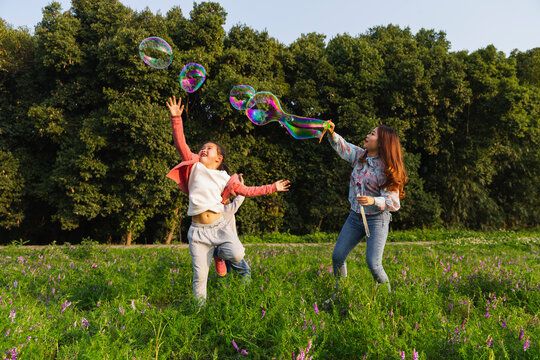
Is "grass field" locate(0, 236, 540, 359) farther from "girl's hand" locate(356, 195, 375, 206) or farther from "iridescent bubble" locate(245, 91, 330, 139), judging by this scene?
"iridescent bubble" locate(245, 91, 330, 139)

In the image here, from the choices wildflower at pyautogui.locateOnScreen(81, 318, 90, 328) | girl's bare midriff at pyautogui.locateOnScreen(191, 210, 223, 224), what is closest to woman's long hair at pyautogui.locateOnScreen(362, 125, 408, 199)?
girl's bare midriff at pyautogui.locateOnScreen(191, 210, 223, 224)

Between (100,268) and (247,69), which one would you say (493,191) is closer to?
(247,69)

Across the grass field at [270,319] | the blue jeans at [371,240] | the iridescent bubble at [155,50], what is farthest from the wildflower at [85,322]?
the iridescent bubble at [155,50]

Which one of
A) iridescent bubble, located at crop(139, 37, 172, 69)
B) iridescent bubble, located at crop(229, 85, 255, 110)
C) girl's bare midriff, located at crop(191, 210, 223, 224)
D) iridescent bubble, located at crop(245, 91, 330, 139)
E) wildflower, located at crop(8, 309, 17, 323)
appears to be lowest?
wildflower, located at crop(8, 309, 17, 323)

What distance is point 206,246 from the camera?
3.83 m

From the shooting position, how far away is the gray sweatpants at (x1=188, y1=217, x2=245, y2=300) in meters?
3.74

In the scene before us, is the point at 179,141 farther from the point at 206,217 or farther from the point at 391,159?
the point at 391,159

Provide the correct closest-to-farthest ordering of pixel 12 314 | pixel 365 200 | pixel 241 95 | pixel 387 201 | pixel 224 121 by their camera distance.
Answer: pixel 12 314
pixel 365 200
pixel 387 201
pixel 241 95
pixel 224 121

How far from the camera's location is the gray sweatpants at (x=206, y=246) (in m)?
3.74

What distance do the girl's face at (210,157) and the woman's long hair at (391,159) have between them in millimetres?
1944

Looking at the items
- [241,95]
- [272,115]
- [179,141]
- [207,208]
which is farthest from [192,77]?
[207,208]

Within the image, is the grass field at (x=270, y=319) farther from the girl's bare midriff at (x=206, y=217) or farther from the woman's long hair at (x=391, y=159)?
the woman's long hair at (x=391, y=159)

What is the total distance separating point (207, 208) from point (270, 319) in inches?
51.5

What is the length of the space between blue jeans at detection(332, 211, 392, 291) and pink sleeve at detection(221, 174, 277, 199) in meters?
1.12
